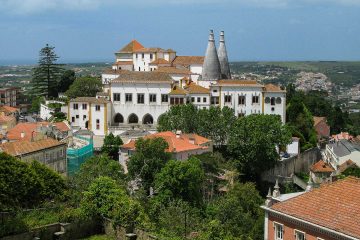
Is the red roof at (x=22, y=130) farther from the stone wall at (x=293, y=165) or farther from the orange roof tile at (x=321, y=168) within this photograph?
the orange roof tile at (x=321, y=168)

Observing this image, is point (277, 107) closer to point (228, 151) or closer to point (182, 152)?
point (228, 151)

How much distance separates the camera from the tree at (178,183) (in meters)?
31.5

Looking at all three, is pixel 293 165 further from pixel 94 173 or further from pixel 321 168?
pixel 94 173

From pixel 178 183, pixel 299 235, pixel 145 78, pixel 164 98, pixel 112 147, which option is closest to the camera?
pixel 299 235

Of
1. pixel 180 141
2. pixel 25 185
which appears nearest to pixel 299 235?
pixel 25 185

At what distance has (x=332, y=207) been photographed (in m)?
19.0

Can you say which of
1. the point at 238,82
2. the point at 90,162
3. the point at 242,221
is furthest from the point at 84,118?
the point at 242,221

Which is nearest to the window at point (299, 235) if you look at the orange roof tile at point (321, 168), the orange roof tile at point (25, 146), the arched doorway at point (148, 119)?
the orange roof tile at point (25, 146)

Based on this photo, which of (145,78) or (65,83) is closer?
(145,78)

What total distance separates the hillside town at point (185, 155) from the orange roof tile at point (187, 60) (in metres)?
0.17

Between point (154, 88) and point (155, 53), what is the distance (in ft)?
51.1

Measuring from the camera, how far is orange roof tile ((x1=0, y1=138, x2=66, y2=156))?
33000mm

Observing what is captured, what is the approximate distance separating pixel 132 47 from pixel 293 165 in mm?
31809

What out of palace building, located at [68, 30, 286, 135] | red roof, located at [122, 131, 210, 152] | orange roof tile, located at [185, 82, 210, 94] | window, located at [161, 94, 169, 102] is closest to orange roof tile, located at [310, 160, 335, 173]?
palace building, located at [68, 30, 286, 135]
